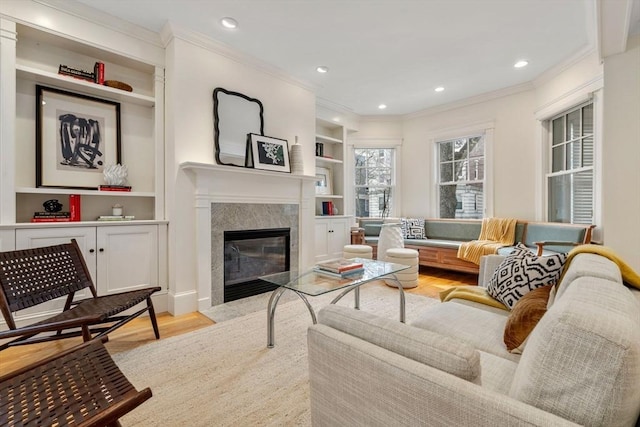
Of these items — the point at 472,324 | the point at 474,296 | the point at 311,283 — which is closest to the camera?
the point at 472,324

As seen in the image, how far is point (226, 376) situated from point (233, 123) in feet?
8.34

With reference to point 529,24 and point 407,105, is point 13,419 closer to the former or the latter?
point 529,24

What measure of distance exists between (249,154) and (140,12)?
5.14 feet

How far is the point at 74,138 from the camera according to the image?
264 cm

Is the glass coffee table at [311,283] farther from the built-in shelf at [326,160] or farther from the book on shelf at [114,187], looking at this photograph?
the built-in shelf at [326,160]

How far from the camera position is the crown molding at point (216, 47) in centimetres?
280

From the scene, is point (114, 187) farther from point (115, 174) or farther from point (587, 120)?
point (587, 120)

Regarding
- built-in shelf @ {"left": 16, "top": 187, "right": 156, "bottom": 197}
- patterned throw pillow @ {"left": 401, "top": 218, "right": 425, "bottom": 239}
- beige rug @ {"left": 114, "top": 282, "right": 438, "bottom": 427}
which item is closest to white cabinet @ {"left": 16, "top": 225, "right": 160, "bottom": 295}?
built-in shelf @ {"left": 16, "top": 187, "right": 156, "bottom": 197}

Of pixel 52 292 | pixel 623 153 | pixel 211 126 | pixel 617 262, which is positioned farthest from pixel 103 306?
pixel 623 153

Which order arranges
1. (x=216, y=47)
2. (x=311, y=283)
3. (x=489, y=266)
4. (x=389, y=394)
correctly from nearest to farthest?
(x=389, y=394) → (x=311, y=283) → (x=489, y=266) → (x=216, y=47)

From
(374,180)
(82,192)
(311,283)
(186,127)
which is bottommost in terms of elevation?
(311,283)

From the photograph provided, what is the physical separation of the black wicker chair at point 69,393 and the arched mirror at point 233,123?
2.30 metres

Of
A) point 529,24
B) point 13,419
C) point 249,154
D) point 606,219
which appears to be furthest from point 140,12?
point 606,219

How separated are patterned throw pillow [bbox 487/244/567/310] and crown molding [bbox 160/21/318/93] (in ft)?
10.7
